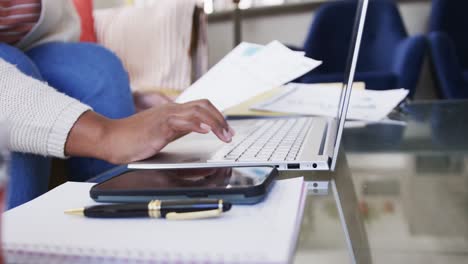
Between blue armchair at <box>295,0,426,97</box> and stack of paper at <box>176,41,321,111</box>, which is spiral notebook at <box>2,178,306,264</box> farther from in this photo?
blue armchair at <box>295,0,426,97</box>

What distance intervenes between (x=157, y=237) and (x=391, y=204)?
262 mm

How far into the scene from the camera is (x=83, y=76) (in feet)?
2.38

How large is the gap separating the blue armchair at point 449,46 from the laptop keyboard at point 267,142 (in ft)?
5.03

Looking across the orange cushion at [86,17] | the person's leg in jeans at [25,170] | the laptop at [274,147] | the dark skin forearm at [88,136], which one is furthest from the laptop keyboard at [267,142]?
the orange cushion at [86,17]

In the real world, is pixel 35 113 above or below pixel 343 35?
above

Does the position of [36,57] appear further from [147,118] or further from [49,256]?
[49,256]

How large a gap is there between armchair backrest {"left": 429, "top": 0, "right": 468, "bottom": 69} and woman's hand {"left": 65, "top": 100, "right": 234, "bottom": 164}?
7.50 feet

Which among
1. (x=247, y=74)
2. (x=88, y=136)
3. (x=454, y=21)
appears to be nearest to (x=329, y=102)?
(x=247, y=74)

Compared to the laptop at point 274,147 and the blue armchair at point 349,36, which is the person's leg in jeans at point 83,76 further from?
the blue armchair at point 349,36

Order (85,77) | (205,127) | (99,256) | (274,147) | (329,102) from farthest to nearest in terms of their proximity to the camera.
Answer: (329,102)
(85,77)
(274,147)
(205,127)
(99,256)

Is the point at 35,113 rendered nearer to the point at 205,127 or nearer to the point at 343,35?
the point at 205,127

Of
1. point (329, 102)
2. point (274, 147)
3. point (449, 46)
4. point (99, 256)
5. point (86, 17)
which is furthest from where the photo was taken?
point (449, 46)

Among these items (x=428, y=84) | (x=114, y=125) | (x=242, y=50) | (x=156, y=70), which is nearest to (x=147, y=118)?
(x=114, y=125)

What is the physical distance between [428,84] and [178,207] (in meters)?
2.60
